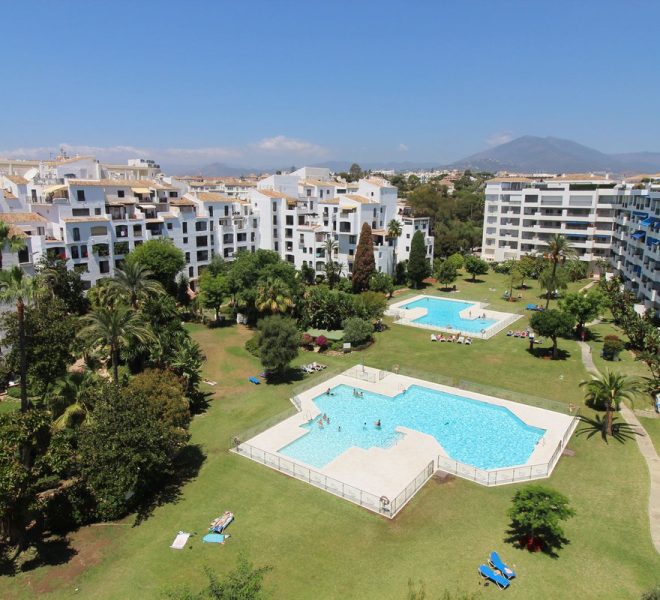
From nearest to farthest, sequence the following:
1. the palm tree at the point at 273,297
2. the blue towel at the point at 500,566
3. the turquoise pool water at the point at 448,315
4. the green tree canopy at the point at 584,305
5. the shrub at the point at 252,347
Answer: the blue towel at the point at 500,566
the green tree canopy at the point at 584,305
the shrub at the point at 252,347
the palm tree at the point at 273,297
the turquoise pool water at the point at 448,315

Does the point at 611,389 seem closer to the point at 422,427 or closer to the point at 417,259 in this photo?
the point at 422,427

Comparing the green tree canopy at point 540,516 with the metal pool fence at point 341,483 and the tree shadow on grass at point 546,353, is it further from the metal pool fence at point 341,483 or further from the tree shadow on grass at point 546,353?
the tree shadow on grass at point 546,353

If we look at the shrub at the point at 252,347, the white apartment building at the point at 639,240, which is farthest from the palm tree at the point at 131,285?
the white apartment building at the point at 639,240

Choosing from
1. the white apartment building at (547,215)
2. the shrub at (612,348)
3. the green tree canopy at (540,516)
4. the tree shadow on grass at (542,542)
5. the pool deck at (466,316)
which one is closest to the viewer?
the green tree canopy at (540,516)

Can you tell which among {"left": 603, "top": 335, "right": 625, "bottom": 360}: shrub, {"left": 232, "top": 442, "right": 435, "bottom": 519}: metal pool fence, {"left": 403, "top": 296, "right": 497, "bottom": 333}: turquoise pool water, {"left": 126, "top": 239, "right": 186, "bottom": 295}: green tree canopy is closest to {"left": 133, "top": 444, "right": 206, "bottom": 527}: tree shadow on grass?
{"left": 232, "top": 442, "right": 435, "bottom": 519}: metal pool fence

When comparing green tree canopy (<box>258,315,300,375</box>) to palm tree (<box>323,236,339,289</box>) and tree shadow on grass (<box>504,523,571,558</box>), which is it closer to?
tree shadow on grass (<box>504,523,571,558</box>)

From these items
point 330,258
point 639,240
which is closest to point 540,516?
point 639,240
